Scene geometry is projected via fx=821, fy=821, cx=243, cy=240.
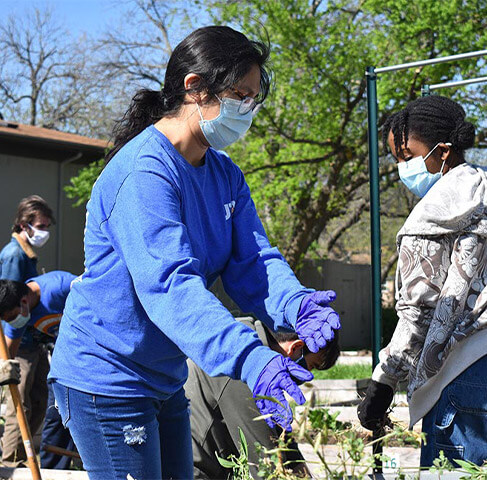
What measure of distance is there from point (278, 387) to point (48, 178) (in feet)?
52.6

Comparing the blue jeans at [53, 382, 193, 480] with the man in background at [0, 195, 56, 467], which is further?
the man in background at [0, 195, 56, 467]

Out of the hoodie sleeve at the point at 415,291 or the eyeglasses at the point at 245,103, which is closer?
the eyeglasses at the point at 245,103

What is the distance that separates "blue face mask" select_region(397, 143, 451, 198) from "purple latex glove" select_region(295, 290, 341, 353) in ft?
3.24

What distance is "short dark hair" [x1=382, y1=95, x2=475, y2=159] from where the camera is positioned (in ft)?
9.09

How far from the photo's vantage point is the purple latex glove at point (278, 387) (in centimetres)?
150

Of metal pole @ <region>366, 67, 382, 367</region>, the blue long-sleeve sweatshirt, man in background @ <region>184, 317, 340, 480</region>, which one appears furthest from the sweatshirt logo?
metal pole @ <region>366, 67, 382, 367</region>

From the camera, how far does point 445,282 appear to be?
99.3 inches

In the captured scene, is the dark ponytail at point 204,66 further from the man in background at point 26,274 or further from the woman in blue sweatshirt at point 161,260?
the man in background at point 26,274

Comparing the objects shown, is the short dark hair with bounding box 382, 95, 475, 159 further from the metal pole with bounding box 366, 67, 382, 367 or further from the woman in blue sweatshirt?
the metal pole with bounding box 366, 67, 382, 367

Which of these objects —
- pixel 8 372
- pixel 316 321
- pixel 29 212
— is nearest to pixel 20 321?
pixel 29 212

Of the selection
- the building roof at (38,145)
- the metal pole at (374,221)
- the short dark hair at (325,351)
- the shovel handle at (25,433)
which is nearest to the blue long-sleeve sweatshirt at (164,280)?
the short dark hair at (325,351)

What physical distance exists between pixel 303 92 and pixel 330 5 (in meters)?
1.75

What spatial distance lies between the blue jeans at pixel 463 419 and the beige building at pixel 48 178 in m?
13.9

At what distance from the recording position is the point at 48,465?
506 centimetres
